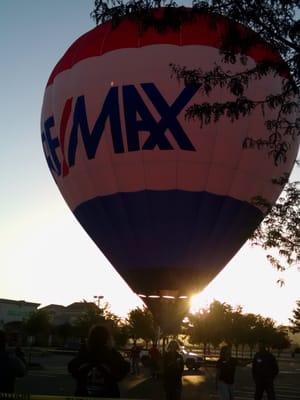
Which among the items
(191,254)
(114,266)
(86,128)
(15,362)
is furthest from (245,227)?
(15,362)

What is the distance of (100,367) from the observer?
5383mm

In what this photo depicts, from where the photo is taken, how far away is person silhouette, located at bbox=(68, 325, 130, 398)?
5.38m

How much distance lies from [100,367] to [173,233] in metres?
12.7

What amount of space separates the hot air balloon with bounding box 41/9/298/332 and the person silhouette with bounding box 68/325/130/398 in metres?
12.5

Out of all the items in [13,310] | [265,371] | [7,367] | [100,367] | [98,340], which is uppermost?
[13,310]

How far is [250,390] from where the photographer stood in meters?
19.2

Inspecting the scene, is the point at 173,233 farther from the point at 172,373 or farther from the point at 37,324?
the point at 37,324

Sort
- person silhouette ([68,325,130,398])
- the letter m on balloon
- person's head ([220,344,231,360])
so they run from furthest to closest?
the letter m on balloon, person's head ([220,344,231,360]), person silhouette ([68,325,130,398])

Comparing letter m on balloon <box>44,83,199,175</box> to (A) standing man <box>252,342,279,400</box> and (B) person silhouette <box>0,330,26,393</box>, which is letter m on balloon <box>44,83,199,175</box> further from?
(B) person silhouette <box>0,330,26,393</box>

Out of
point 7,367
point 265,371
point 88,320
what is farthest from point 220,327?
point 7,367

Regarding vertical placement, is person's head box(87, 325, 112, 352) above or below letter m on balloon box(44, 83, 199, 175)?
below

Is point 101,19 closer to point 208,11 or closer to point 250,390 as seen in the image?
point 208,11

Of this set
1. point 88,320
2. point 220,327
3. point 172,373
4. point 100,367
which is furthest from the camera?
point 220,327

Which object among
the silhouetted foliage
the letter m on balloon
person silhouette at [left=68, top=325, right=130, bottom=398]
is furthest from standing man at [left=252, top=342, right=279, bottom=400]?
the silhouetted foliage
